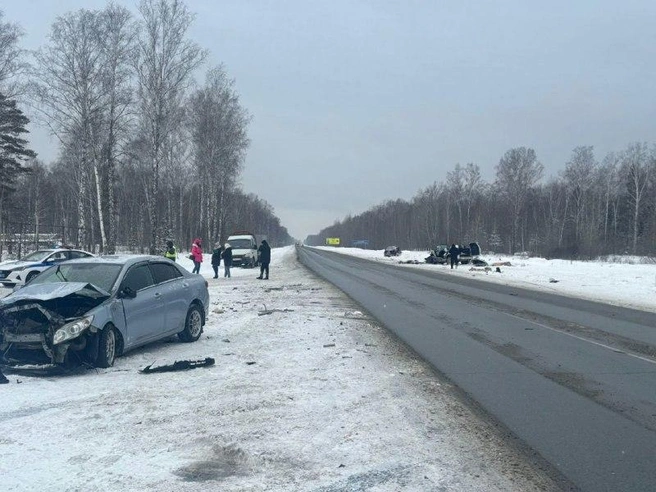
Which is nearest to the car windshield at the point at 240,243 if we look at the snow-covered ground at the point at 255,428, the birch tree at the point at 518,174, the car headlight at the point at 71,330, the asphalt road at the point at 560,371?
the asphalt road at the point at 560,371

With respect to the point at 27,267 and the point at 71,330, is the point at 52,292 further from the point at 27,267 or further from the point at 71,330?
the point at 27,267

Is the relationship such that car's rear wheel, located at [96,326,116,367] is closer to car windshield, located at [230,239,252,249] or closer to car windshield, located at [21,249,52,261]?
car windshield, located at [21,249,52,261]

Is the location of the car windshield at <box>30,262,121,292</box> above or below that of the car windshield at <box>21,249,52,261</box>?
above

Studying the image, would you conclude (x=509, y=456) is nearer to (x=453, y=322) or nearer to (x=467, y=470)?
(x=467, y=470)

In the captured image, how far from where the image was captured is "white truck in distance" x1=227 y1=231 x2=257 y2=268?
4272 centimetres

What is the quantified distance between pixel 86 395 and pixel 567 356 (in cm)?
784

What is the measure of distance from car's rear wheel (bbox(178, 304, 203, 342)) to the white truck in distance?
30702mm

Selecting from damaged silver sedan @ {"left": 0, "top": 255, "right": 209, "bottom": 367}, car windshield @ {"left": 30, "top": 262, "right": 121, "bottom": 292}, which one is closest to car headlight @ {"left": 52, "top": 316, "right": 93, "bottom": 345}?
damaged silver sedan @ {"left": 0, "top": 255, "right": 209, "bottom": 367}

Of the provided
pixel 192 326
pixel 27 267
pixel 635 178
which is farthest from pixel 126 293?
pixel 635 178

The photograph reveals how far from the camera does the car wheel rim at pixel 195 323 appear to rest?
38.1 ft

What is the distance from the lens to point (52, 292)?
8883mm

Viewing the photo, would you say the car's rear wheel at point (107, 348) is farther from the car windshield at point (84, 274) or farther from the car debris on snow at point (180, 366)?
the car windshield at point (84, 274)

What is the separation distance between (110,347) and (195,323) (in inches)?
109

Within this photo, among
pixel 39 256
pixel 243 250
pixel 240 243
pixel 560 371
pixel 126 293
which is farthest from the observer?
pixel 240 243
